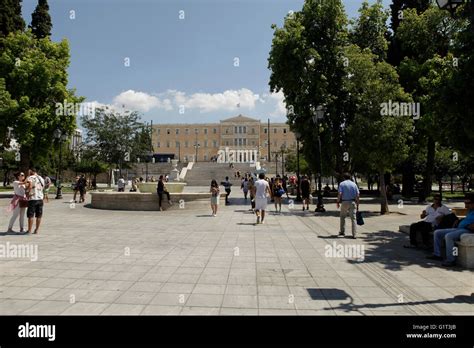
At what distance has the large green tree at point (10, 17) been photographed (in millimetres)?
30906

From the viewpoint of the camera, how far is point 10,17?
31.5 meters

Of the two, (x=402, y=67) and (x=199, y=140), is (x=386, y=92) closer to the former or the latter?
(x=402, y=67)

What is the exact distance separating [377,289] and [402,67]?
23497 millimetres

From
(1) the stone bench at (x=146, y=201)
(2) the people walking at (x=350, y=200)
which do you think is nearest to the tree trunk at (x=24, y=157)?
(1) the stone bench at (x=146, y=201)

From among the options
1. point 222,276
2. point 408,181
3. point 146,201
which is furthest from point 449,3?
point 408,181

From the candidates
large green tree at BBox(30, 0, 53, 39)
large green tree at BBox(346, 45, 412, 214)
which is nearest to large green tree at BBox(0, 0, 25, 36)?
large green tree at BBox(30, 0, 53, 39)

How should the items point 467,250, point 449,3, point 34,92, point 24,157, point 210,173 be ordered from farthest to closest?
point 210,173, point 24,157, point 34,92, point 467,250, point 449,3

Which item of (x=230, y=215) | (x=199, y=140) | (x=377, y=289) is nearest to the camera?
(x=377, y=289)

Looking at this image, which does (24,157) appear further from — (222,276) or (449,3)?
(449,3)

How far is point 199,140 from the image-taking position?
383 ft

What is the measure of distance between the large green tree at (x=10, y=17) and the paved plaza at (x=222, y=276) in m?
26.8

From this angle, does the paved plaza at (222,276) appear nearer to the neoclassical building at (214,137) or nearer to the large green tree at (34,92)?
the large green tree at (34,92)

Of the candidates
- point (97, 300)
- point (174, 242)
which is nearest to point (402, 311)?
point (97, 300)

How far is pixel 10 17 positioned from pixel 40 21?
4.32 meters
